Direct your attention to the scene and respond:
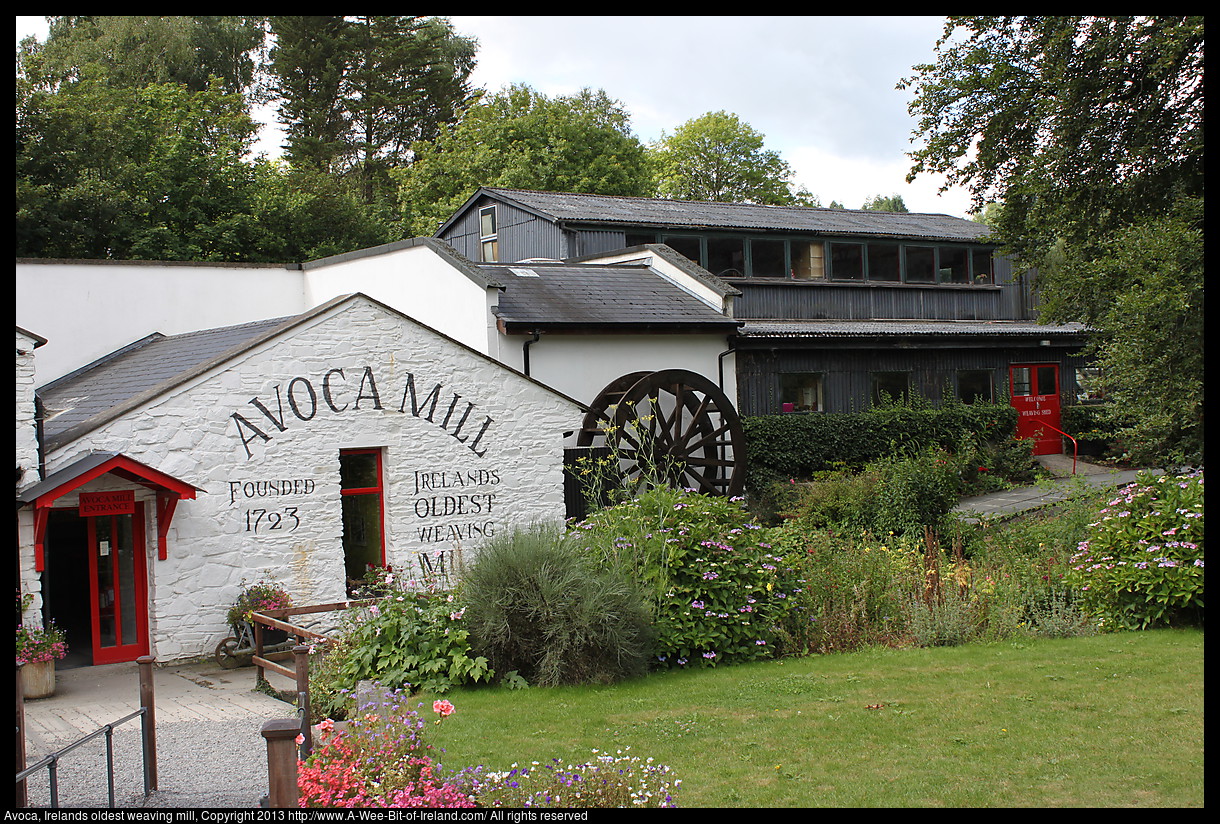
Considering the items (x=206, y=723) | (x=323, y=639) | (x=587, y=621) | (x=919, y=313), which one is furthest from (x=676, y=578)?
(x=919, y=313)

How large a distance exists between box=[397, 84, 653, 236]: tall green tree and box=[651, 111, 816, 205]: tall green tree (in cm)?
914

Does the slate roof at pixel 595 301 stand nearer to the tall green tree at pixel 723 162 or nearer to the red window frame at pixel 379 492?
the red window frame at pixel 379 492

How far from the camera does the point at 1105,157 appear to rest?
1587cm

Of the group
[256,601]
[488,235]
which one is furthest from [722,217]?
[256,601]

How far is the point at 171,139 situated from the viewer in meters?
30.7

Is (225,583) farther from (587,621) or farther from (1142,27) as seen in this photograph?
(1142,27)

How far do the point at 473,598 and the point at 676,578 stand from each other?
2049 mm

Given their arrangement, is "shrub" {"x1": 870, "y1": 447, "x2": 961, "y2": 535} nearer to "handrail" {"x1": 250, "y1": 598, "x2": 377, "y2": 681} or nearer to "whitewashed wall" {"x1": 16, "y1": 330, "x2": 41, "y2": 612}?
"handrail" {"x1": 250, "y1": 598, "x2": 377, "y2": 681}

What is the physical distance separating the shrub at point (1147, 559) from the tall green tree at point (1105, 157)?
4044 mm

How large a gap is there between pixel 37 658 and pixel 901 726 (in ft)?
25.4

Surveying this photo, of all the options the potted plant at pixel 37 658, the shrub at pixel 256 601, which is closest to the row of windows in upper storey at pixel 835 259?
the shrub at pixel 256 601

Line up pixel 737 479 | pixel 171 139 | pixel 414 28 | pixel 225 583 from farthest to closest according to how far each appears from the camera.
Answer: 1. pixel 414 28
2. pixel 171 139
3. pixel 737 479
4. pixel 225 583

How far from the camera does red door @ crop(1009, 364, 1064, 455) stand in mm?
24469

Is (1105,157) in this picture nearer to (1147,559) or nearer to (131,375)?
(1147,559)
